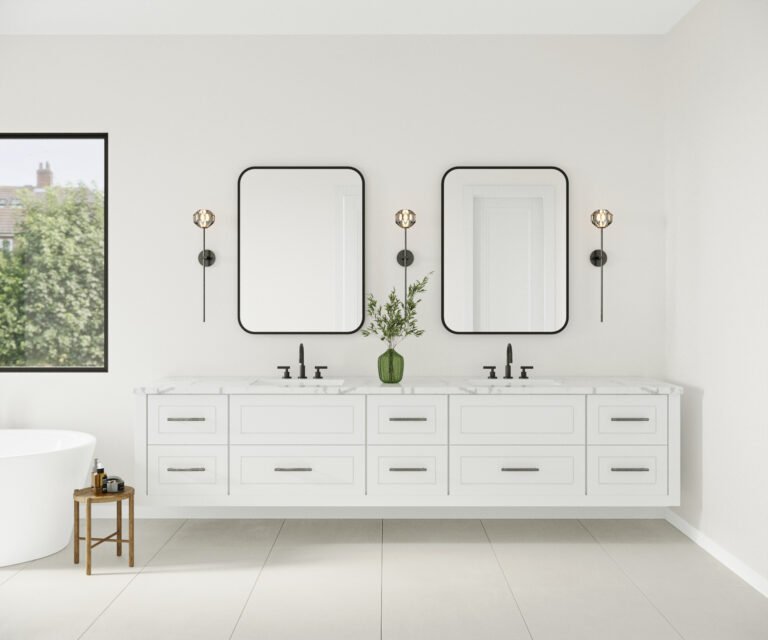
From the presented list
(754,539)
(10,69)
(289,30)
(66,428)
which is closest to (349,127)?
(289,30)

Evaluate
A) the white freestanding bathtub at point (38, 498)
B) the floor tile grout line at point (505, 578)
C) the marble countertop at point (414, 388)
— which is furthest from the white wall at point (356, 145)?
the floor tile grout line at point (505, 578)

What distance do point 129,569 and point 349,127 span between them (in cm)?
249

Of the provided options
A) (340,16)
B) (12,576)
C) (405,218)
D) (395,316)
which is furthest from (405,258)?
(12,576)

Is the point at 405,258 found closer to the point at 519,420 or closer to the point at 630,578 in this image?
the point at 519,420

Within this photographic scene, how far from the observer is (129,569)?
3.20m

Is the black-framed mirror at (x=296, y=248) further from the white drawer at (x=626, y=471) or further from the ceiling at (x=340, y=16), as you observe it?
the white drawer at (x=626, y=471)

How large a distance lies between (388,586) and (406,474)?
62cm

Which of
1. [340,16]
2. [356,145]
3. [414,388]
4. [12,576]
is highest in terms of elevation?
[340,16]

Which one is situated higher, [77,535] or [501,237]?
[501,237]

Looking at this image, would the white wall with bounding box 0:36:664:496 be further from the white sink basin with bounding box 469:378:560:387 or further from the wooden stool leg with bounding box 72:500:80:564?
the wooden stool leg with bounding box 72:500:80:564

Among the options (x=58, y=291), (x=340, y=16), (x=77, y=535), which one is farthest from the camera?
(x=58, y=291)

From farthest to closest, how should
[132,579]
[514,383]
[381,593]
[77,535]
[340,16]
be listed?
1. [340,16]
2. [514,383]
3. [77,535]
4. [132,579]
5. [381,593]

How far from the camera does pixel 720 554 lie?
3318mm

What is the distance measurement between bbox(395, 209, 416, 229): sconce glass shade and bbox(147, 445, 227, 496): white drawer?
1.48 m
